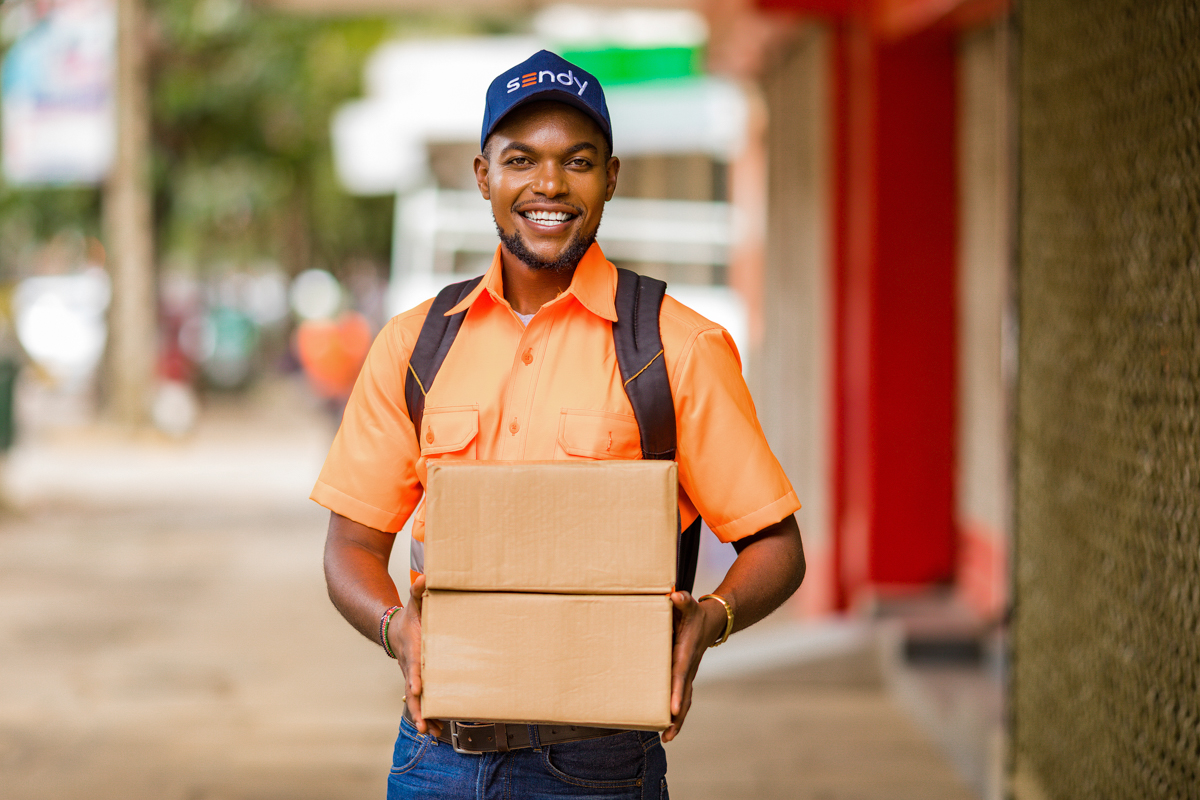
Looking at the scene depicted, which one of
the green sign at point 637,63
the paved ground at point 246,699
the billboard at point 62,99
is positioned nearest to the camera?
the paved ground at point 246,699

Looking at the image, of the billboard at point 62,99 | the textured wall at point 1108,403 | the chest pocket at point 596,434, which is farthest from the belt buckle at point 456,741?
the billboard at point 62,99

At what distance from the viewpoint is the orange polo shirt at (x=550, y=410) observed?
2193 millimetres

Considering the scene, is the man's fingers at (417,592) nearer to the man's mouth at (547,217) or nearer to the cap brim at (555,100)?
the man's mouth at (547,217)

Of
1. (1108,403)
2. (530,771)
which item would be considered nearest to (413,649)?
(530,771)

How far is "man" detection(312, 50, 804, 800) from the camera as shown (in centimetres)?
219

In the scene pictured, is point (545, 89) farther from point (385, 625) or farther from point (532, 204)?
point (385, 625)

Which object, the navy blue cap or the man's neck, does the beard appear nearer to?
the man's neck

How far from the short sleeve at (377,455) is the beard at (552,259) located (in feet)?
0.79

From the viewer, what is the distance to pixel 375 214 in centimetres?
3288

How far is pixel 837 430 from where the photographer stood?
24.1ft

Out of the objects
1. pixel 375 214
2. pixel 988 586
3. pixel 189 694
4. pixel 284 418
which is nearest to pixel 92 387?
pixel 284 418

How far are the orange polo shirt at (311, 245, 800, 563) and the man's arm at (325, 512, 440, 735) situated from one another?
0.03 meters

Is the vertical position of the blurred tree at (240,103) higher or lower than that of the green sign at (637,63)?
higher

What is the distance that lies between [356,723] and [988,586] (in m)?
2.92
